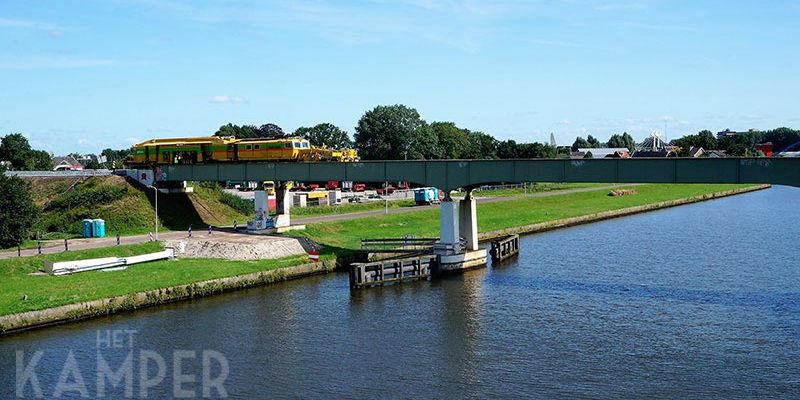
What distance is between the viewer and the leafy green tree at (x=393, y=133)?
144250 millimetres

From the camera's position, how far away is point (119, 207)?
72.4 meters

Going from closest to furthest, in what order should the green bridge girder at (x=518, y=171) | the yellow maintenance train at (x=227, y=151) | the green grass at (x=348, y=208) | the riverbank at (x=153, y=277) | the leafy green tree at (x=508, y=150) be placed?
the riverbank at (x=153, y=277), the green bridge girder at (x=518, y=171), the yellow maintenance train at (x=227, y=151), the green grass at (x=348, y=208), the leafy green tree at (x=508, y=150)

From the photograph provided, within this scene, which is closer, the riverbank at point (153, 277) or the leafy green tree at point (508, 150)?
the riverbank at point (153, 277)

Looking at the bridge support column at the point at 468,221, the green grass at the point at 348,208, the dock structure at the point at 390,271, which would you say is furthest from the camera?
the green grass at the point at 348,208

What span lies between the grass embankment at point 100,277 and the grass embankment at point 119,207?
12.8 meters

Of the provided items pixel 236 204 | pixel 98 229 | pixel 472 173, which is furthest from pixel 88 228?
pixel 472 173

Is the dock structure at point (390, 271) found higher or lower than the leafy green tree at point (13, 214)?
lower

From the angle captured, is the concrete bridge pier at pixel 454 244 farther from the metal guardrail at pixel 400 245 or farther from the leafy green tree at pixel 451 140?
the leafy green tree at pixel 451 140

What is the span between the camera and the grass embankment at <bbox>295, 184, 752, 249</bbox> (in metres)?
72.0

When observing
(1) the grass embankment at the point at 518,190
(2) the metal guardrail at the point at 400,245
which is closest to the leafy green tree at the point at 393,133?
(1) the grass embankment at the point at 518,190

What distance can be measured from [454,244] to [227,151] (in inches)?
1158

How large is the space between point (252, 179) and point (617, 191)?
3038 inches

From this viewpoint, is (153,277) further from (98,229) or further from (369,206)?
(369,206)

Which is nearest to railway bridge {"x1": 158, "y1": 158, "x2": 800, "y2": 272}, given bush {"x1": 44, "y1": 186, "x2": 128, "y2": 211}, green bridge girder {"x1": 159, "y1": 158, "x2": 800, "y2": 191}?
green bridge girder {"x1": 159, "y1": 158, "x2": 800, "y2": 191}
